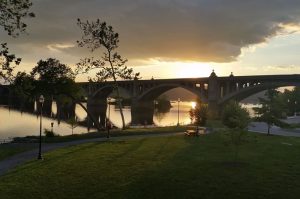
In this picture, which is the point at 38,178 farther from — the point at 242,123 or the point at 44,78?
the point at 44,78

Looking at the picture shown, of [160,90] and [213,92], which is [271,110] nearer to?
[213,92]

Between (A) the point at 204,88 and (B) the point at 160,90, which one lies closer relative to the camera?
(A) the point at 204,88

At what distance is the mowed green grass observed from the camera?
18.2 metres

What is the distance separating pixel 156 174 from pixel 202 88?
257 ft

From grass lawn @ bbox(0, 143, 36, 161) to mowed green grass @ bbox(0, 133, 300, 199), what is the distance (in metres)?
3.18

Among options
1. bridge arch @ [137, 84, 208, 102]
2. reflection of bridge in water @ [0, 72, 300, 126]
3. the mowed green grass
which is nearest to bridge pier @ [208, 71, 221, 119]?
reflection of bridge in water @ [0, 72, 300, 126]

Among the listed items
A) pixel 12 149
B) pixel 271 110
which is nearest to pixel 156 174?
pixel 12 149

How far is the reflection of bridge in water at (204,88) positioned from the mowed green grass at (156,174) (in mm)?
45450

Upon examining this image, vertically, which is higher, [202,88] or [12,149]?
[202,88]

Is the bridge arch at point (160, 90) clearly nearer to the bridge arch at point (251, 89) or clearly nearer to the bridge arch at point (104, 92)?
→ the bridge arch at point (104, 92)

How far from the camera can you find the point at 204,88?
322 feet

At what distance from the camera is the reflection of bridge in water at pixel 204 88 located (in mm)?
81000

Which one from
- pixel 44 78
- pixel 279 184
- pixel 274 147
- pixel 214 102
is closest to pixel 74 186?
pixel 279 184

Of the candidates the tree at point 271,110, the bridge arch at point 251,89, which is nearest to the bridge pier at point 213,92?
the bridge arch at point 251,89
